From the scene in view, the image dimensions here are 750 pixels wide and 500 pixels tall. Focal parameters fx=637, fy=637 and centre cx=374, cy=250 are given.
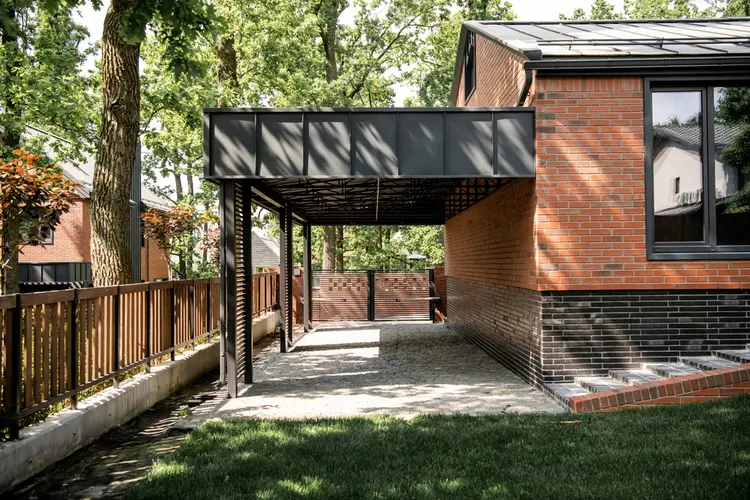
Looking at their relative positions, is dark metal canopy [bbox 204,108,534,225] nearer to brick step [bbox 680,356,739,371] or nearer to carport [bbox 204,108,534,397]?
carport [bbox 204,108,534,397]

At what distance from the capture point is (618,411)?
6906 millimetres

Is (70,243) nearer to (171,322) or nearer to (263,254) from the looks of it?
(171,322)

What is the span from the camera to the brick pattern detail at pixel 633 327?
854 cm

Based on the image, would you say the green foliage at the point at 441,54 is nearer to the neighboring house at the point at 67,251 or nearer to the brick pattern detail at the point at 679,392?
the neighboring house at the point at 67,251

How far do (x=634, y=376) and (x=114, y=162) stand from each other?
7.99 m

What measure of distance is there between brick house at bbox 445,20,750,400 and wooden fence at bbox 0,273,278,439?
5476 mm

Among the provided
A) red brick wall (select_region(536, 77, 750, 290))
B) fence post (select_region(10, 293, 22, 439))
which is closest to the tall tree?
fence post (select_region(10, 293, 22, 439))

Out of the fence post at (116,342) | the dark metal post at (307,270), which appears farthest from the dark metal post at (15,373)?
the dark metal post at (307,270)

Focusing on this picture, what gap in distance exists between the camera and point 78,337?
6980 millimetres

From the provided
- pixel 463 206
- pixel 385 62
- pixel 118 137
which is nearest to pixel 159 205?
pixel 385 62

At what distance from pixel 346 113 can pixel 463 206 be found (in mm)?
7221

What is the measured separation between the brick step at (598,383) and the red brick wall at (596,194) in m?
1.22

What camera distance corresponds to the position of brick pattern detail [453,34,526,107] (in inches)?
400

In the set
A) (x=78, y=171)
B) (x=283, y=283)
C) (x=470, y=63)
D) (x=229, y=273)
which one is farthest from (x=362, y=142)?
(x=78, y=171)
